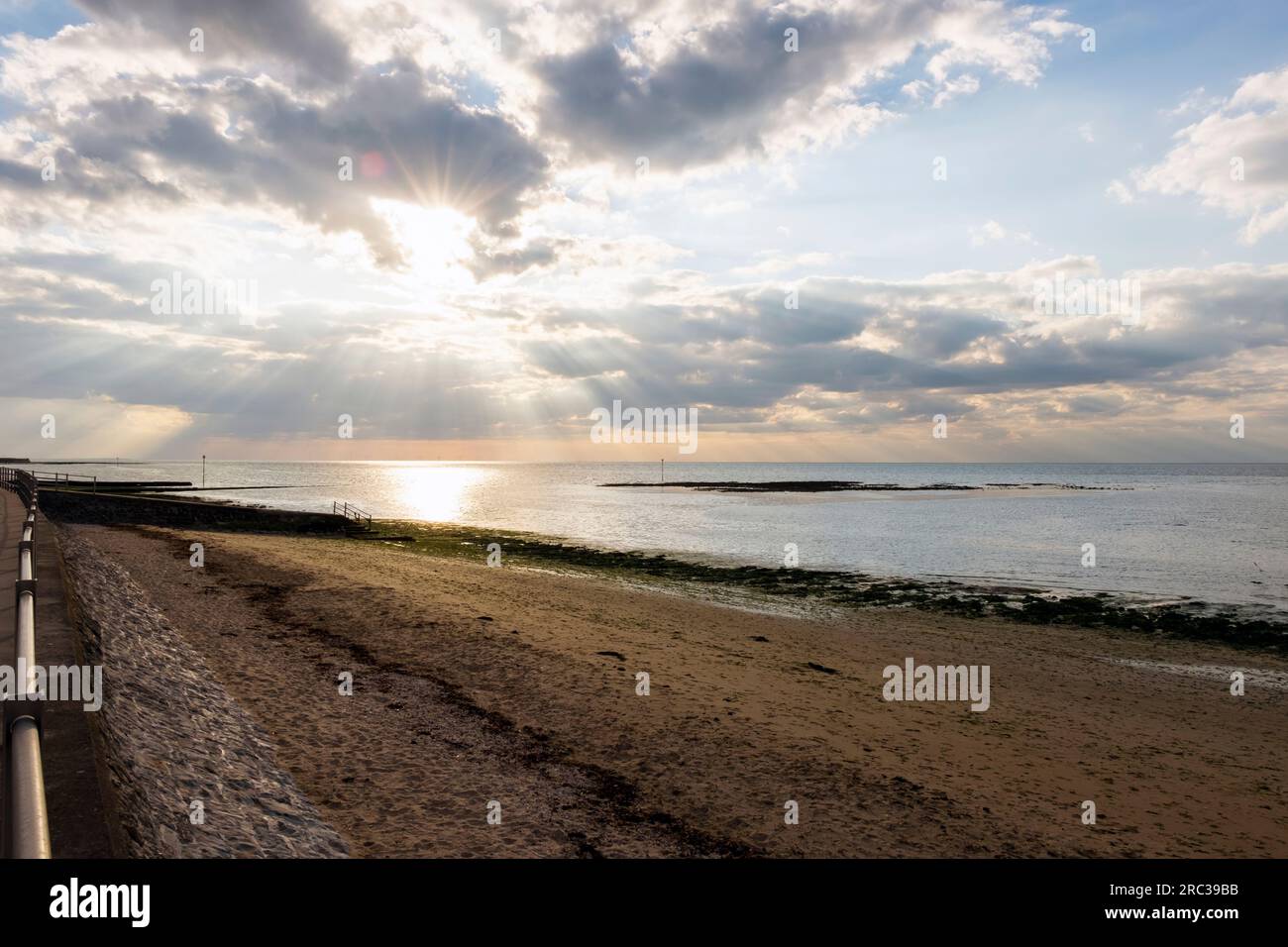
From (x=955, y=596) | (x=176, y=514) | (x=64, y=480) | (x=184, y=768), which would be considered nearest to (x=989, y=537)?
(x=955, y=596)

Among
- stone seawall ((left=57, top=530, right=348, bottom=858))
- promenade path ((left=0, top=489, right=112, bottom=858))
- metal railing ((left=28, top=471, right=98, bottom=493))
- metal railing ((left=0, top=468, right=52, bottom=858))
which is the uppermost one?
metal railing ((left=28, top=471, right=98, bottom=493))

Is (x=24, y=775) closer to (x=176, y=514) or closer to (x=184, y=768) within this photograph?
(x=184, y=768)

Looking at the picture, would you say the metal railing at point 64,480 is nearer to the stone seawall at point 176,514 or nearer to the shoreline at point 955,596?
the stone seawall at point 176,514

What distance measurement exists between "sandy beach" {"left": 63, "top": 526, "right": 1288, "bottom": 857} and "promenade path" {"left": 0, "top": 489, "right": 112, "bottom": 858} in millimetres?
1345

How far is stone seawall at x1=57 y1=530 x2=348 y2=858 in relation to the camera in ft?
22.3

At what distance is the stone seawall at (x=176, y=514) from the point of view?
52.0m

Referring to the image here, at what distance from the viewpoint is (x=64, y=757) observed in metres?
6.40

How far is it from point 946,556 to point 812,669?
30.5 metres

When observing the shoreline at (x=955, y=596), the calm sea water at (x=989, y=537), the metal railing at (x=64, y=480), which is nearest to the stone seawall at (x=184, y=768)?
the shoreline at (x=955, y=596)

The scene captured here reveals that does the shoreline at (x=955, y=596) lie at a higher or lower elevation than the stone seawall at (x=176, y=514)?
lower

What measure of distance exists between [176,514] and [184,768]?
5497 cm

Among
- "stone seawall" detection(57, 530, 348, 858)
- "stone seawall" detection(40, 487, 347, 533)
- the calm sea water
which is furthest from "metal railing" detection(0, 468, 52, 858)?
"stone seawall" detection(40, 487, 347, 533)

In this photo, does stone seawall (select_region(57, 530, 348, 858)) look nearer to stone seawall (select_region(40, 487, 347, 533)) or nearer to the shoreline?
the shoreline

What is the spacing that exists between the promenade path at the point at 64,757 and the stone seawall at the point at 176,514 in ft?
137
